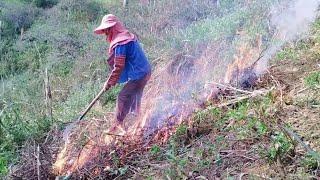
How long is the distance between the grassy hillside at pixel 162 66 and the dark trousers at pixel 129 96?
688 millimetres

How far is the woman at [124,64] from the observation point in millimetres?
4941

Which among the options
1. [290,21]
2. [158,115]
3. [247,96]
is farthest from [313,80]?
[290,21]

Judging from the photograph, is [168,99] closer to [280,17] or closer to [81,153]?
[81,153]

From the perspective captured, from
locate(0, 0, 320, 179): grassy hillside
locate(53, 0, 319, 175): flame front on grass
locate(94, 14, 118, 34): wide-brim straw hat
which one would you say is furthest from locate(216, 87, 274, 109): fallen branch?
locate(94, 14, 118, 34): wide-brim straw hat

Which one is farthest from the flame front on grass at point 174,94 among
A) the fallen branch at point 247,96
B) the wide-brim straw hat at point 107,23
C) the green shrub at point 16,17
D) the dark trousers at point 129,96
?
the green shrub at point 16,17

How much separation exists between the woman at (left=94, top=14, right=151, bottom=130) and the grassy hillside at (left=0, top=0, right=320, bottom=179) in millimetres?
760

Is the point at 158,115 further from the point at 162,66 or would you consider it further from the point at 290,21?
the point at 290,21

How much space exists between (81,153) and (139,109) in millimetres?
1088

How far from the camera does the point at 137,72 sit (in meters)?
5.14

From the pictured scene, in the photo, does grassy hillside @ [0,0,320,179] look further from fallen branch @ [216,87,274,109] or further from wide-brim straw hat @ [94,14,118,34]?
wide-brim straw hat @ [94,14,118,34]

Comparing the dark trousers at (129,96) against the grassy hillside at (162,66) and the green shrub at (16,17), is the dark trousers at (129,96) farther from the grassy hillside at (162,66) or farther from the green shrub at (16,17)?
the green shrub at (16,17)

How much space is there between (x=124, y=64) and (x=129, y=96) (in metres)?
0.47

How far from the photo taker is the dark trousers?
5257 millimetres

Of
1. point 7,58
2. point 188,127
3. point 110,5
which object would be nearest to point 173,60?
point 188,127
